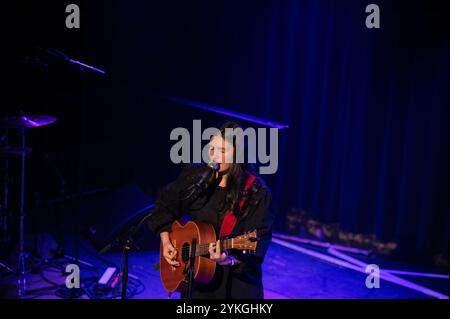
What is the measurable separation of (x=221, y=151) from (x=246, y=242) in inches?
22.7

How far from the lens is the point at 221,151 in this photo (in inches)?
108

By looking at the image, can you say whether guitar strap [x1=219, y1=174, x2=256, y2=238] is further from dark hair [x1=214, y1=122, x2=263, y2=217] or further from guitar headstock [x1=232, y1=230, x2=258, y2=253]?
guitar headstock [x1=232, y1=230, x2=258, y2=253]

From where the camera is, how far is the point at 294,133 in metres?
6.94

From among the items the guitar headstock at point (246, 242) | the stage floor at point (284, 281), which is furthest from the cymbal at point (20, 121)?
the guitar headstock at point (246, 242)

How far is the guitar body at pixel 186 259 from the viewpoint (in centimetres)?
269

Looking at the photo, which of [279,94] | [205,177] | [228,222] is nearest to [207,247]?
[228,222]

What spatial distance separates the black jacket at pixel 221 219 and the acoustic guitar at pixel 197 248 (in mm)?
60

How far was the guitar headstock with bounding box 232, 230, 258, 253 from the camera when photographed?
251 centimetres

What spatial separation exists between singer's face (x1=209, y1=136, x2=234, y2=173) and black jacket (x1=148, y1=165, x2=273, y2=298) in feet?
0.46
